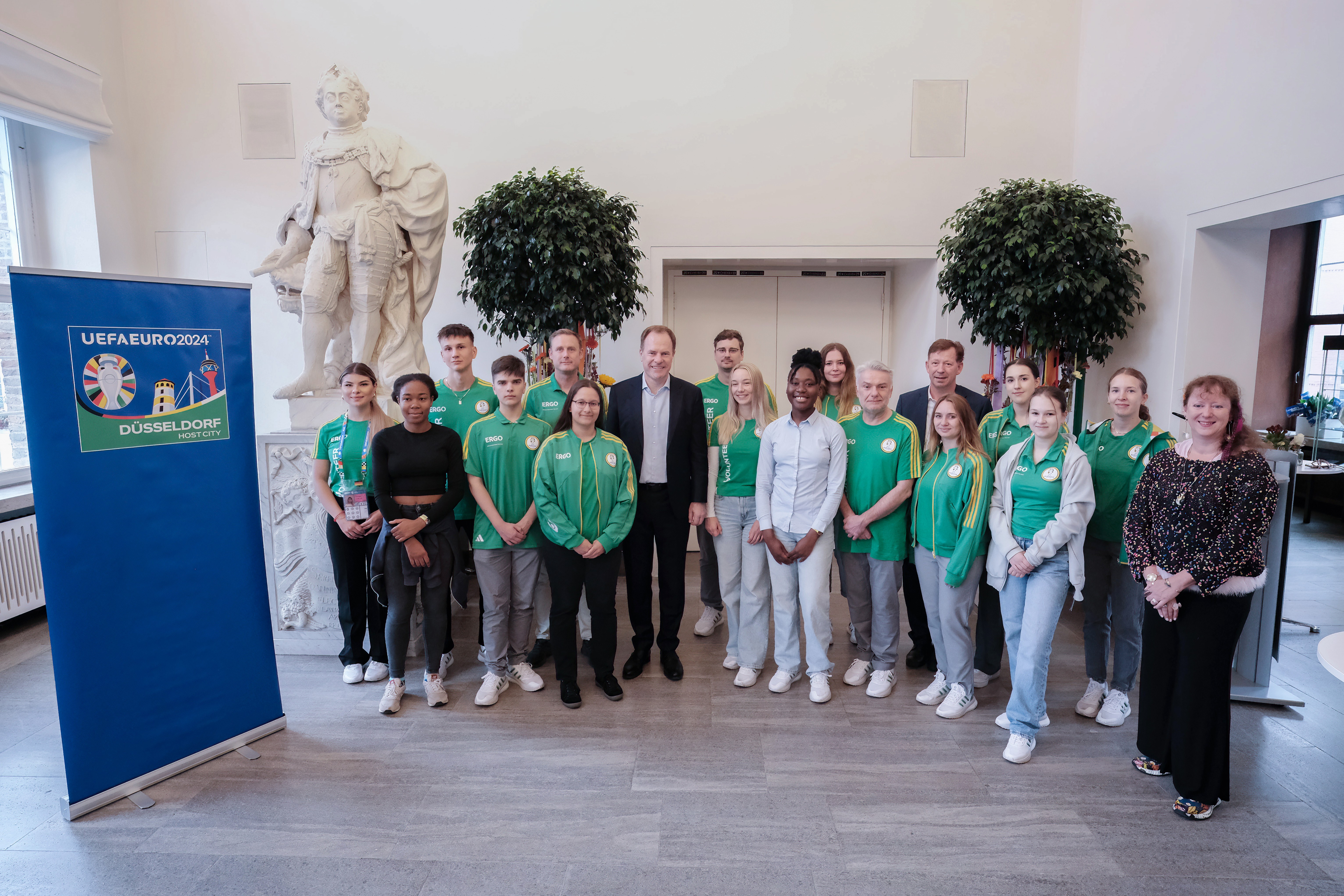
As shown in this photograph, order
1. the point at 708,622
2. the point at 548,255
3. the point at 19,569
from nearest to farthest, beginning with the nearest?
the point at 708,622 → the point at 19,569 → the point at 548,255

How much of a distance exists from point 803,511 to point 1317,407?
274 inches

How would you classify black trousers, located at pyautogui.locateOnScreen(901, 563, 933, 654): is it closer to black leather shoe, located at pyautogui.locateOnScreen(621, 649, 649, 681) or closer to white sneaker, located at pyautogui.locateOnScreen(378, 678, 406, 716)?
black leather shoe, located at pyautogui.locateOnScreen(621, 649, 649, 681)

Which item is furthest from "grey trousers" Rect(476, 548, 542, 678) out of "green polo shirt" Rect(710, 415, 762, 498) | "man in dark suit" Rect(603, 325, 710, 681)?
"green polo shirt" Rect(710, 415, 762, 498)

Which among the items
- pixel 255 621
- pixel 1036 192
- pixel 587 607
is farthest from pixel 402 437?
pixel 1036 192

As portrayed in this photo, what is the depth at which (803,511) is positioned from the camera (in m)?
3.23

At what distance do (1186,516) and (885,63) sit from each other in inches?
184

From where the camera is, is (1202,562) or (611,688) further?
(611,688)

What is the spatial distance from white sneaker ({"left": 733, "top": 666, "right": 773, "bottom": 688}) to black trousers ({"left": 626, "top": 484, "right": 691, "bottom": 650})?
0.37 metres

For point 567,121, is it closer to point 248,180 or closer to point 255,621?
point 248,180

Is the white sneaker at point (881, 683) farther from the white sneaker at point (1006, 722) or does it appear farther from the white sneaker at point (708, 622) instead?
the white sneaker at point (708, 622)

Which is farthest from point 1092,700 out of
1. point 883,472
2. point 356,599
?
point 356,599

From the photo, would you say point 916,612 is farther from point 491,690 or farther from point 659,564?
point 491,690

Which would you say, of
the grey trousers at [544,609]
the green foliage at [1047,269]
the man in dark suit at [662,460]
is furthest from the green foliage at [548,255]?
the green foliage at [1047,269]

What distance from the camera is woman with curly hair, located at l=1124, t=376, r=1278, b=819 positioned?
7.46 ft
